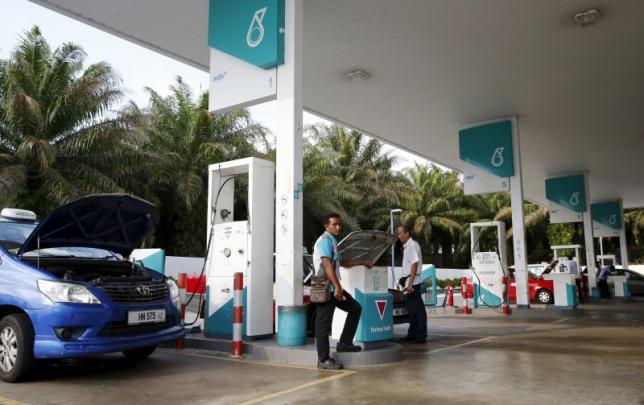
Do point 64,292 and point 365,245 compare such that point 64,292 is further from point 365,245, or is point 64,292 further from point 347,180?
point 347,180

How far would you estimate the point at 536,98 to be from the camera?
14.4 meters

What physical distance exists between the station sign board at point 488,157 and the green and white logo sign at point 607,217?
17780 millimetres

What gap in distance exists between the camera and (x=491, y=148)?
621 inches

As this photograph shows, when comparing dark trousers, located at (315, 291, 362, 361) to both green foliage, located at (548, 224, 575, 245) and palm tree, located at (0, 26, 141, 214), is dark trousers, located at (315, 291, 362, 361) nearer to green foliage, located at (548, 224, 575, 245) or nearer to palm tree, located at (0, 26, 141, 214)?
palm tree, located at (0, 26, 141, 214)

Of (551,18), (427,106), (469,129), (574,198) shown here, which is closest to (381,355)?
(551,18)

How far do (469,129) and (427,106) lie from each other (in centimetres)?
210

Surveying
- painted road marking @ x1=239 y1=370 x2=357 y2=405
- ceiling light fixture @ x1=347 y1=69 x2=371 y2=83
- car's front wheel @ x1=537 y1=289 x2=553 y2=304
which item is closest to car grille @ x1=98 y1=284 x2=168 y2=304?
painted road marking @ x1=239 y1=370 x2=357 y2=405

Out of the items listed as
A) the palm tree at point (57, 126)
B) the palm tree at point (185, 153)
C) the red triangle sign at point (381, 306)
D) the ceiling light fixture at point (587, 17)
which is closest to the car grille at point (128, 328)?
the red triangle sign at point (381, 306)

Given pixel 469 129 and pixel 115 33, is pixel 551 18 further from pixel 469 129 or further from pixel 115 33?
pixel 115 33

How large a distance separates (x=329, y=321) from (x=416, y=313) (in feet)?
9.30

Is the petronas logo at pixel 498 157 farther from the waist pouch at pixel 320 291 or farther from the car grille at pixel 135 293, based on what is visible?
the car grille at pixel 135 293

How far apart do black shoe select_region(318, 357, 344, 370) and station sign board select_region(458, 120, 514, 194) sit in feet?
35.2

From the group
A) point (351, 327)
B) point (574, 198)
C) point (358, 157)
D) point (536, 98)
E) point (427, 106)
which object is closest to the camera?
point (351, 327)

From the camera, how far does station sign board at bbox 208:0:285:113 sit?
7.67m
